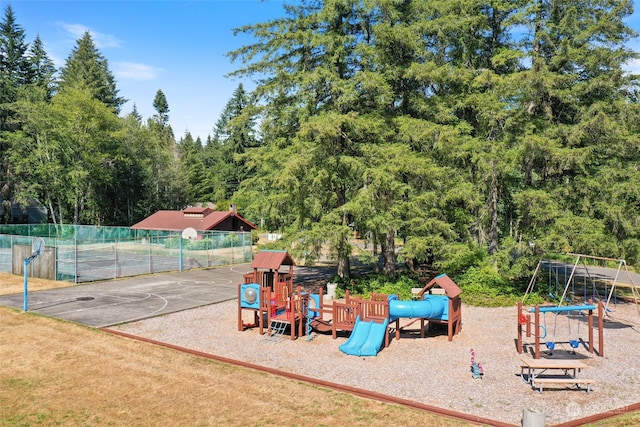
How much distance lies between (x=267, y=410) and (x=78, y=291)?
17.3 meters

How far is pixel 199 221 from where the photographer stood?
4731 centimetres

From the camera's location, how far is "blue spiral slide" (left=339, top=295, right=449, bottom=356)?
42.0ft

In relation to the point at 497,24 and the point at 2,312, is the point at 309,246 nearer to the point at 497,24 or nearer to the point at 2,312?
the point at 2,312

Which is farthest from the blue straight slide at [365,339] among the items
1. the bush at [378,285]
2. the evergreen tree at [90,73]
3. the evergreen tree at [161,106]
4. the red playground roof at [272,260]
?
the evergreen tree at [161,106]

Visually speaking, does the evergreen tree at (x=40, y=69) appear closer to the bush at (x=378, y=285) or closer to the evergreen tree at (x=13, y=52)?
the evergreen tree at (x=13, y=52)

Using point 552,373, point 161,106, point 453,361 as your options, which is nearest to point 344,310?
point 453,361

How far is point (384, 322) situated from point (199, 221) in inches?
1457

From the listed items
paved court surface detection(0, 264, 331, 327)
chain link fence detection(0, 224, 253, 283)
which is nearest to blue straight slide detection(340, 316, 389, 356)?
paved court surface detection(0, 264, 331, 327)

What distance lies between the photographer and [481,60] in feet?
77.7

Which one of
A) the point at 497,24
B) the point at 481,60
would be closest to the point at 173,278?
the point at 481,60

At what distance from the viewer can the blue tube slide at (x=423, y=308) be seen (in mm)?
13992

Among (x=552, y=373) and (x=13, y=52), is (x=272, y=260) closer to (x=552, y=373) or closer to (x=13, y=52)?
(x=552, y=373)

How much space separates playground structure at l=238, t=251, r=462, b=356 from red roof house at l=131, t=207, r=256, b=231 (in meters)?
30.6

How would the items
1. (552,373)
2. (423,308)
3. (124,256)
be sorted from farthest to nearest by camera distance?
(124,256), (423,308), (552,373)
